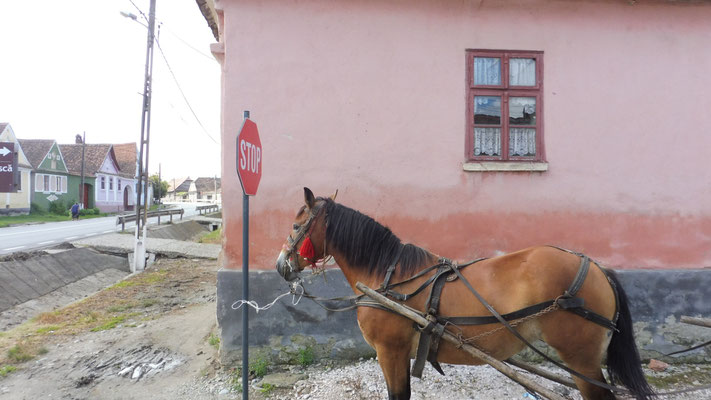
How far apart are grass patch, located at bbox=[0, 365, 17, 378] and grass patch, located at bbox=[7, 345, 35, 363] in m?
0.19

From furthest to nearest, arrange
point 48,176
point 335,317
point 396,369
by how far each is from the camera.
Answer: point 48,176 < point 335,317 < point 396,369

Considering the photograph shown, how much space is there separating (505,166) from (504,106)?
760mm

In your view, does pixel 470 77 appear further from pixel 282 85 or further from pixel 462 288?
pixel 462 288

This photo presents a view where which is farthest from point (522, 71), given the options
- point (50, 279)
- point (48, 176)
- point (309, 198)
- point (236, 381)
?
point (48, 176)

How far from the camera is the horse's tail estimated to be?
241 cm

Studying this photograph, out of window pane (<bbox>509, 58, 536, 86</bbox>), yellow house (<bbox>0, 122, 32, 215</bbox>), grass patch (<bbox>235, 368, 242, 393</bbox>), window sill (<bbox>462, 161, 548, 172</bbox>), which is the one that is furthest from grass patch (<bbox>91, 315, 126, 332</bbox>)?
yellow house (<bbox>0, 122, 32, 215</bbox>)

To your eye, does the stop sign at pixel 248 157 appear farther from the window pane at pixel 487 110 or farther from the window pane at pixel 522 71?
the window pane at pixel 522 71

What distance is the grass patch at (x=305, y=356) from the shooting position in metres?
4.07

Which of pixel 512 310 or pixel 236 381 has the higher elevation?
pixel 512 310

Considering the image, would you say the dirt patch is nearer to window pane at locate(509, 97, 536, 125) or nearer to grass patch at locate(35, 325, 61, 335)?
grass patch at locate(35, 325, 61, 335)

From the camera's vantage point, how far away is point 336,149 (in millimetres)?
4297

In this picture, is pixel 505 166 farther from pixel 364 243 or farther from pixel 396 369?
pixel 396 369

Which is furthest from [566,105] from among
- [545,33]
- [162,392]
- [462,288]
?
[162,392]

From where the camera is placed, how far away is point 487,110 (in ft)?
14.5
